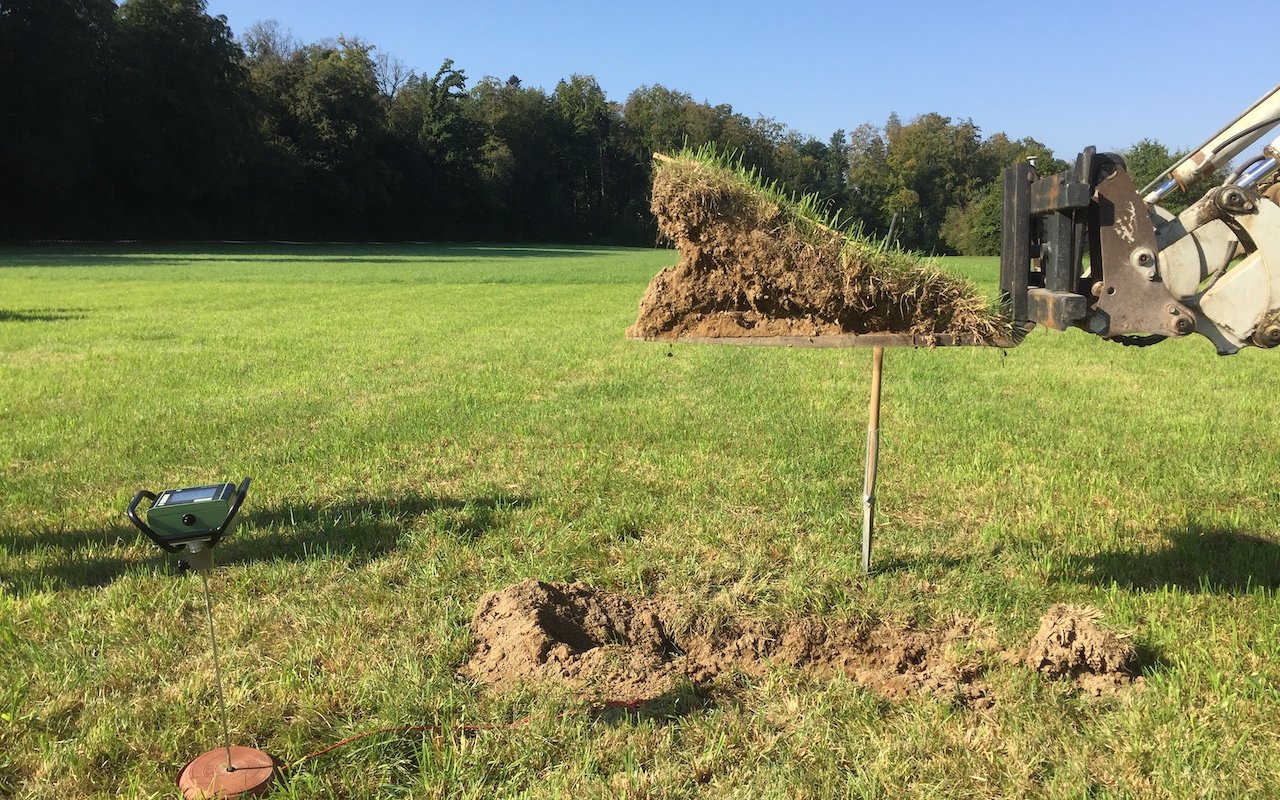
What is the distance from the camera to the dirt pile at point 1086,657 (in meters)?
3.79

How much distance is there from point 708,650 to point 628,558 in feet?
3.65

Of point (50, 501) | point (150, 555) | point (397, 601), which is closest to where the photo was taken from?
point (397, 601)

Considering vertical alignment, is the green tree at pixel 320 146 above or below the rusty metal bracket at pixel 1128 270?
above

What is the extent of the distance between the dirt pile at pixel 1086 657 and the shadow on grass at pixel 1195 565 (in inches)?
41.6

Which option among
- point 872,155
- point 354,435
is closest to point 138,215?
point 872,155

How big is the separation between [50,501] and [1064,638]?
261 inches

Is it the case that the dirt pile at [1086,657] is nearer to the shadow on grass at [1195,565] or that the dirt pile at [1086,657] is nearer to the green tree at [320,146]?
the shadow on grass at [1195,565]

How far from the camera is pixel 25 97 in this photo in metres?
59.3

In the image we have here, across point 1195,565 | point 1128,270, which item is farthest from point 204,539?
point 1195,565

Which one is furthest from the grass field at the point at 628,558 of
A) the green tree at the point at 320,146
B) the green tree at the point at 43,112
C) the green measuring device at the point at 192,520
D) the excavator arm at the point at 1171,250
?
the green tree at the point at 320,146

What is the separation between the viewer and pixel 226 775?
307cm

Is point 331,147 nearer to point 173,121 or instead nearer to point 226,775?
point 173,121

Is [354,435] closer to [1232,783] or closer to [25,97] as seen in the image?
[1232,783]

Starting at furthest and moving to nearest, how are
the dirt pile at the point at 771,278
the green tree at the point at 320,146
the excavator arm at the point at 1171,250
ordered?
1. the green tree at the point at 320,146
2. the dirt pile at the point at 771,278
3. the excavator arm at the point at 1171,250
